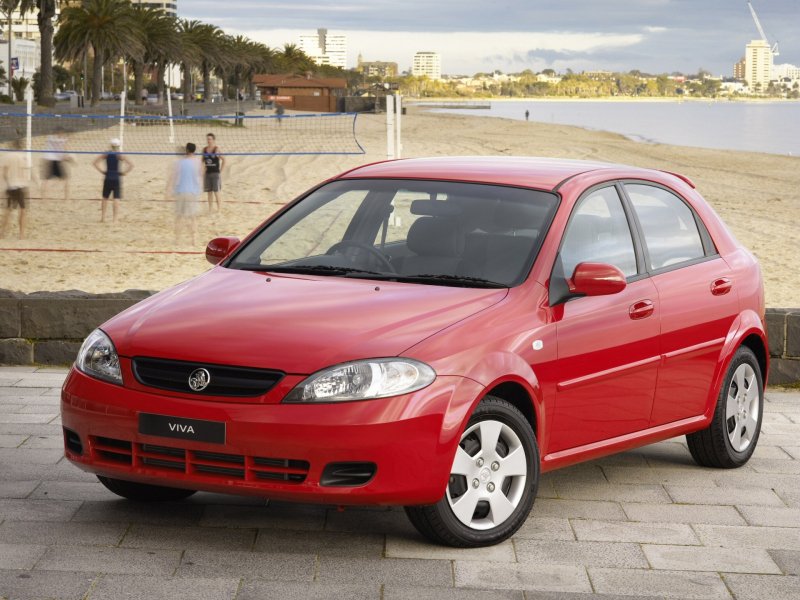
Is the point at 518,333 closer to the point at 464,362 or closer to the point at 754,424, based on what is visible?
the point at 464,362

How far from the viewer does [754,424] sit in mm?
7379

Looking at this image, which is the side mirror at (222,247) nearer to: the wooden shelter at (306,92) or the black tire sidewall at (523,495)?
the black tire sidewall at (523,495)

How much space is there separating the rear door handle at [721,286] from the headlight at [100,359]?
3088 mm

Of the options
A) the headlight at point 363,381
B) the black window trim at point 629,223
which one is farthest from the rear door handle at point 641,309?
the headlight at point 363,381

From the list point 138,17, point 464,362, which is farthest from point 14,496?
point 138,17

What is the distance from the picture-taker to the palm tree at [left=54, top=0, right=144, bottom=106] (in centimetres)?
9125

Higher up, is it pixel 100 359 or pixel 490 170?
pixel 490 170

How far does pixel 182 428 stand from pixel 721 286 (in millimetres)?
3124

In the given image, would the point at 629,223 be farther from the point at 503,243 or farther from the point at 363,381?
the point at 363,381

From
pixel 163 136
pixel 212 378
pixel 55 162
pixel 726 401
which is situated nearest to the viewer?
pixel 212 378

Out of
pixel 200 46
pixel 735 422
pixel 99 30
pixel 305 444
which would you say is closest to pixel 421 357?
pixel 305 444

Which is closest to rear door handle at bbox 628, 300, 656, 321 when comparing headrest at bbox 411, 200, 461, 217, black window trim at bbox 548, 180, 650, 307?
black window trim at bbox 548, 180, 650, 307

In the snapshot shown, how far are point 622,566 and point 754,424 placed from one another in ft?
7.93

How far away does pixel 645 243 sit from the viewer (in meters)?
6.66
